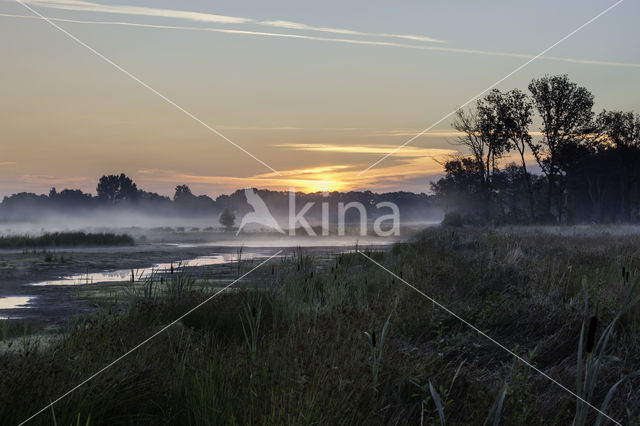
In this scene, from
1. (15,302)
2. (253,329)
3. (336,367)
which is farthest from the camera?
(15,302)

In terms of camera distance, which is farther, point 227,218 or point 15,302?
point 227,218

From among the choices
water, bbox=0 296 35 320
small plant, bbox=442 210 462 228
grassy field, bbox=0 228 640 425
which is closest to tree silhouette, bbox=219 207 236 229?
small plant, bbox=442 210 462 228

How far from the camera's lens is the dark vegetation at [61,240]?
107ft

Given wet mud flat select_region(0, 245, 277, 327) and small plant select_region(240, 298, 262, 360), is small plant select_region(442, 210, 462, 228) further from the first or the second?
small plant select_region(240, 298, 262, 360)

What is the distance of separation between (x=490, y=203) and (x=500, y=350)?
5234 centimetres

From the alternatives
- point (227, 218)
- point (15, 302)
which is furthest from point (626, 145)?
point (15, 302)

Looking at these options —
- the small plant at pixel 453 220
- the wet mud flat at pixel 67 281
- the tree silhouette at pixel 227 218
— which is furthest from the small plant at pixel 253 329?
the tree silhouette at pixel 227 218

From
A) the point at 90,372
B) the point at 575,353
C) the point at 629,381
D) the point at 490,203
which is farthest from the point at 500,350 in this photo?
the point at 490,203

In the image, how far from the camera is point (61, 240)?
1347 inches

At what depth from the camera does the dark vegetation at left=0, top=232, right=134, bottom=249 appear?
32.5 meters

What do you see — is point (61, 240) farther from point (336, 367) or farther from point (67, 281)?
point (336, 367)

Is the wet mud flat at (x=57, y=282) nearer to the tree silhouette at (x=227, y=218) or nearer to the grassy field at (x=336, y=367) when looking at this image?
the grassy field at (x=336, y=367)

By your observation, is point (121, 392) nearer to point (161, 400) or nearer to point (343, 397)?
point (161, 400)

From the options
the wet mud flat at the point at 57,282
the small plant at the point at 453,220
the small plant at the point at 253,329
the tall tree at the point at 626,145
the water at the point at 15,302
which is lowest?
the water at the point at 15,302
